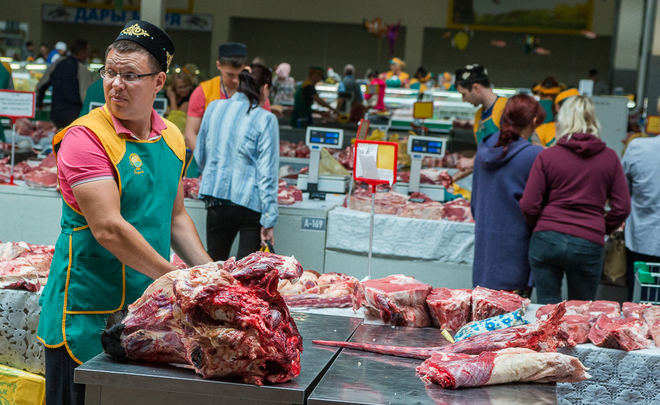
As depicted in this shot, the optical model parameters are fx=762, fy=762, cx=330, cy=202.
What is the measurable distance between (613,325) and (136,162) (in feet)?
5.54

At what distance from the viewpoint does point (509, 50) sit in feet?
74.6

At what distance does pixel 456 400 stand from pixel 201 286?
2.16ft

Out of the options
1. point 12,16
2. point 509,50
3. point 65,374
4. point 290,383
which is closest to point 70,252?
point 65,374

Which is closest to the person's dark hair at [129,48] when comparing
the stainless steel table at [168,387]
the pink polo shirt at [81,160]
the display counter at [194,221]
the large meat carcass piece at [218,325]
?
the pink polo shirt at [81,160]

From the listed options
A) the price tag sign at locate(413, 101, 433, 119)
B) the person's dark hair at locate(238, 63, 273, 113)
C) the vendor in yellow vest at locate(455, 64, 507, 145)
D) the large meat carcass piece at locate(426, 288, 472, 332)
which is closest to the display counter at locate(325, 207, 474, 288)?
the vendor in yellow vest at locate(455, 64, 507, 145)

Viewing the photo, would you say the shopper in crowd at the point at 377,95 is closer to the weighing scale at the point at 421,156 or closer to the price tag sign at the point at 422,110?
the price tag sign at the point at 422,110

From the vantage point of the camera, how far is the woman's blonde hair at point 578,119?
4293 millimetres

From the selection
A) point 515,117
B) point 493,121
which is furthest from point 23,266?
point 493,121

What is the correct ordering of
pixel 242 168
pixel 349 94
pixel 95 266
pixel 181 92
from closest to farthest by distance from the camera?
pixel 95 266
pixel 242 168
pixel 181 92
pixel 349 94

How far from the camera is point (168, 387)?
1795mm

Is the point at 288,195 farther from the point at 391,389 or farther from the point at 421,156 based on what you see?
the point at 391,389

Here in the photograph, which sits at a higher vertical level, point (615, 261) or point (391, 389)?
point (391, 389)

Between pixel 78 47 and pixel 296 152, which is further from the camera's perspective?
pixel 78 47

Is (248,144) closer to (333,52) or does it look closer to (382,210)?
(382,210)
